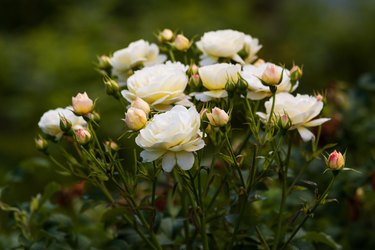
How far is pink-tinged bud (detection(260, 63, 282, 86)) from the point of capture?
46.6 inches

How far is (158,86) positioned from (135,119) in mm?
112

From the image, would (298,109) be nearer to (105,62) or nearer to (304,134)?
(304,134)

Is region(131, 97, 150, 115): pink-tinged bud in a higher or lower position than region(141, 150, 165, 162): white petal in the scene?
higher

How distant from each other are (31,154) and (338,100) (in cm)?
176

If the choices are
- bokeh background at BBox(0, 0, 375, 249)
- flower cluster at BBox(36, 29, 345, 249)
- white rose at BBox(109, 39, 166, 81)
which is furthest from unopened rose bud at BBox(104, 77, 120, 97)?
bokeh background at BBox(0, 0, 375, 249)

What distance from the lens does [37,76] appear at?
410cm

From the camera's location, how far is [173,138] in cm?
108

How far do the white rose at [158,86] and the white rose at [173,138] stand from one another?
94mm

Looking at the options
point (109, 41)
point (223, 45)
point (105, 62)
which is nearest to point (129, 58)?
point (105, 62)

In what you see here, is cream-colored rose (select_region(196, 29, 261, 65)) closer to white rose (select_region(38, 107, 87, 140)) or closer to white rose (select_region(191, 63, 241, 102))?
white rose (select_region(191, 63, 241, 102))

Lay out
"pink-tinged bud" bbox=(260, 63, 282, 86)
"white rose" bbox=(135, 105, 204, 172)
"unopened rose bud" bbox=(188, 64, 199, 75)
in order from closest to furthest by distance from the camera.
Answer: "white rose" bbox=(135, 105, 204, 172), "pink-tinged bud" bbox=(260, 63, 282, 86), "unopened rose bud" bbox=(188, 64, 199, 75)

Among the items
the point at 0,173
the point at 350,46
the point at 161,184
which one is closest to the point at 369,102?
the point at 161,184

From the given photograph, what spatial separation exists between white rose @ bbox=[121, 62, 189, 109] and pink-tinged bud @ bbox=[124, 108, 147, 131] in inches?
3.5

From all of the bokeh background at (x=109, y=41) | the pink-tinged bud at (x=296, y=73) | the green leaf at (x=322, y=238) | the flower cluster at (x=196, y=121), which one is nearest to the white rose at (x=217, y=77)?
the flower cluster at (x=196, y=121)
